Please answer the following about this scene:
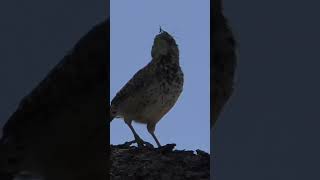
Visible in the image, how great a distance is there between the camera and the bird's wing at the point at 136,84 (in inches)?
107

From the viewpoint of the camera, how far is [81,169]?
1.90m

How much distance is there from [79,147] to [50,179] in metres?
0.14

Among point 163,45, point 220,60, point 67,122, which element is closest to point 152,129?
point 163,45

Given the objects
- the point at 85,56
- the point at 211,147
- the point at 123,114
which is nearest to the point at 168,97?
the point at 123,114

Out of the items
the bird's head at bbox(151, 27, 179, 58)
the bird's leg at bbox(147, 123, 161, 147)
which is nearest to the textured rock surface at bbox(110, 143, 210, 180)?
the bird's leg at bbox(147, 123, 161, 147)

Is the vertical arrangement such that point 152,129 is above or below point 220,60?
below

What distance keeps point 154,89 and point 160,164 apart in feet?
2.68

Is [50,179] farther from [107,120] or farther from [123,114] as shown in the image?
[123,114]

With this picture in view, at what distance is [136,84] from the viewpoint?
2832mm

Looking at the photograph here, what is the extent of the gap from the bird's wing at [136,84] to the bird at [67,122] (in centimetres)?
77

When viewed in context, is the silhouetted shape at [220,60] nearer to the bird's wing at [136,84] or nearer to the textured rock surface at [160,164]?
the textured rock surface at [160,164]

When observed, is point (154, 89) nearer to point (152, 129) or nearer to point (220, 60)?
point (152, 129)

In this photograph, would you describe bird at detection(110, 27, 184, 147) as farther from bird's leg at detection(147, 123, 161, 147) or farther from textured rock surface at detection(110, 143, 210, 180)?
textured rock surface at detection(110, 143, 210, 180)

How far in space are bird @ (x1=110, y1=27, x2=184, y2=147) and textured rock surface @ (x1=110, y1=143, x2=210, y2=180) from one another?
344mm
